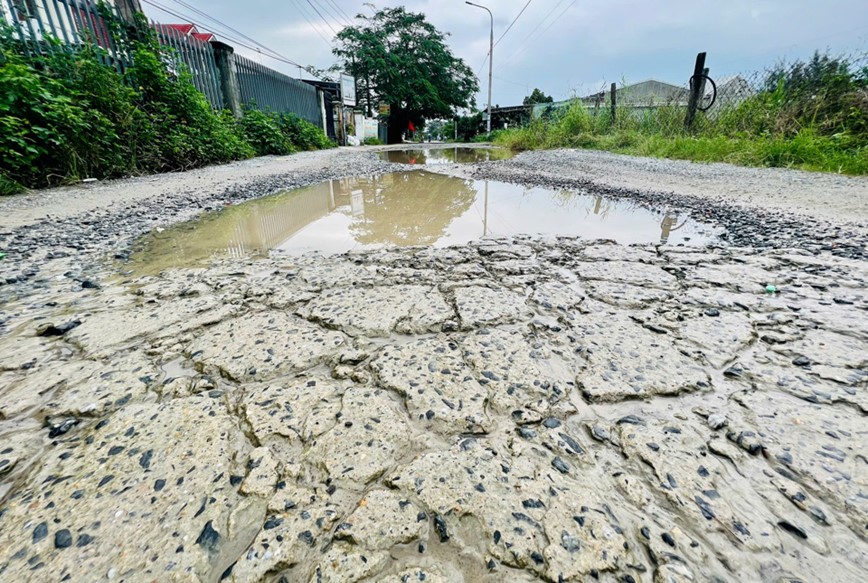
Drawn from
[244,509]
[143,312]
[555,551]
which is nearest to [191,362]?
[143,312]

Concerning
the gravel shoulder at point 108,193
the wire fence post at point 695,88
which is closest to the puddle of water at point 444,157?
the wire fence post at point 695,88

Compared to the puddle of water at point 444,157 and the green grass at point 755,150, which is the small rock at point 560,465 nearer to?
the green grass at point 755,150

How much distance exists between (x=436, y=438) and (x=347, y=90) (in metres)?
21.5

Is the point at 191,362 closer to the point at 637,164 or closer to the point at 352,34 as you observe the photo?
the point at 637,164

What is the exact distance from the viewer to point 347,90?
18828mm

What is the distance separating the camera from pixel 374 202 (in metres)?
3.62

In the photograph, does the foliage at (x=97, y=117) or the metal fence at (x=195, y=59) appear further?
the metal fence at (x=195, y=59)

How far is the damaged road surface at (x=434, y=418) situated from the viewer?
584mm

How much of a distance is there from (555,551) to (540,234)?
82.5 inches

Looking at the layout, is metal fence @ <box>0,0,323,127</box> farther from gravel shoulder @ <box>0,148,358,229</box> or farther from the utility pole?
gravel shoulder @ <box>0,148,358,229</box>

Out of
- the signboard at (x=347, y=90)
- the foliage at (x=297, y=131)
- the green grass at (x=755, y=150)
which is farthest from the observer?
the signboard at (x=347, y=90)

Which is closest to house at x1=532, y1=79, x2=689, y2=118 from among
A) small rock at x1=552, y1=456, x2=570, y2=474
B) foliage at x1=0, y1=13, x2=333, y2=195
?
foliage at x1=0, y1=13, x2=333, y2=195

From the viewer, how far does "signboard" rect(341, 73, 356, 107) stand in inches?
730

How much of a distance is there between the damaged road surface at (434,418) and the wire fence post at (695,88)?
6.70m
